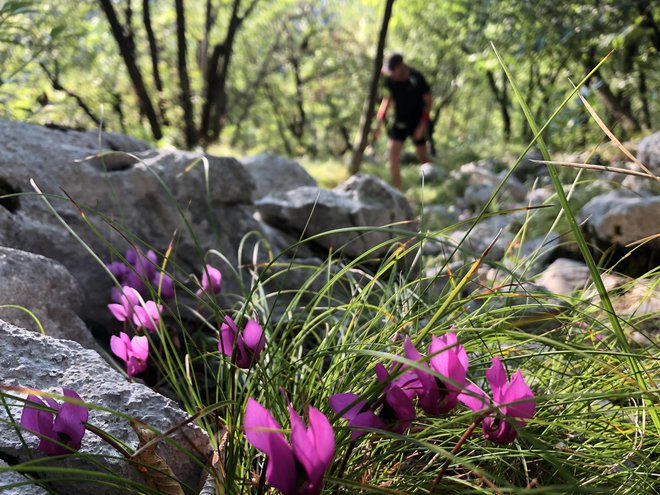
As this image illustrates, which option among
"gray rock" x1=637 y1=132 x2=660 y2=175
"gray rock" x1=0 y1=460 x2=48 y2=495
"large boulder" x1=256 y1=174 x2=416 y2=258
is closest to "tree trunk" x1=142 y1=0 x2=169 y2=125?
"large boulder" x1=256 y1=174 x2=416 y2=258

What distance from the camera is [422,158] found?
9.20 meters

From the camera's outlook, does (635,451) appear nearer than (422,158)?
Yes

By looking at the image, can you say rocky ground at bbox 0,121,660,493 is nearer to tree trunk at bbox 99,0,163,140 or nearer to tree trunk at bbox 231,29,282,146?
tree trunk at bbox 99,0,163,140

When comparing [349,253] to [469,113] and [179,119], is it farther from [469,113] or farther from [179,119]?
[469,113]

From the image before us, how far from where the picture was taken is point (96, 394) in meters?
1.22

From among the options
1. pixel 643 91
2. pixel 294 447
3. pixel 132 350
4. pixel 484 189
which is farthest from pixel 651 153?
pixel 294 447

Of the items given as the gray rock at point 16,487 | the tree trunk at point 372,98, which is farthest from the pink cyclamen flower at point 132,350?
the tree trunk at point 372,98

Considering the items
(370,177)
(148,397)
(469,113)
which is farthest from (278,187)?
(469,113)

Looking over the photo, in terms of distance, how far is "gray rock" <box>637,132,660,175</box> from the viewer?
616cm

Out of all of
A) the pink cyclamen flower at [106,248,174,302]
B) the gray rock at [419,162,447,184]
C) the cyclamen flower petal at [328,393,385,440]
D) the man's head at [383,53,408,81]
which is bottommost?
the gray rock at [419,162,447,184]

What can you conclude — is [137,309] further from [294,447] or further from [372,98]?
[372,98]

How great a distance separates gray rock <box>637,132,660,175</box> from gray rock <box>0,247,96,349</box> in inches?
235

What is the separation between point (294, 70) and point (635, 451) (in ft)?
78.1

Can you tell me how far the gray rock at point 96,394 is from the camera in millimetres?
1127
